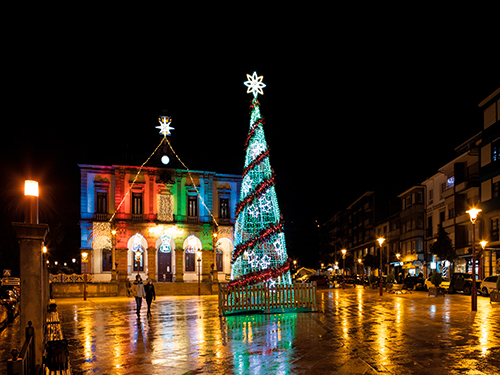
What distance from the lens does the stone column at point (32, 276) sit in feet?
24.1

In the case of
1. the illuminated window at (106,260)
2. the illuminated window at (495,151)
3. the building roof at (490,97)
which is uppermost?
the building roof at (490,97)

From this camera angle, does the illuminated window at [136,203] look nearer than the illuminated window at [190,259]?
Yes

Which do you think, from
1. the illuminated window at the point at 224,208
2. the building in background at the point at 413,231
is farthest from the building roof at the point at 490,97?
the illuminated window at the point at 224,208

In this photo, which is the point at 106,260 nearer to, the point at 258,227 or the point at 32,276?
the point at 258,227

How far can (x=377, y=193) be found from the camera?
7825cm

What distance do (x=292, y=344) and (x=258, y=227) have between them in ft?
27.3

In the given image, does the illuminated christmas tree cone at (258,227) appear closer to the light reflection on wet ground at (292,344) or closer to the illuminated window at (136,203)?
the light reflection on wet ground at (292,344)

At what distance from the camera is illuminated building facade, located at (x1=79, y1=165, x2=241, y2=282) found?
146 ft

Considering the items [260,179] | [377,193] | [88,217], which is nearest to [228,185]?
[88,217]

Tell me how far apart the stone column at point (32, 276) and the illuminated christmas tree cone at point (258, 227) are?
38.5ft

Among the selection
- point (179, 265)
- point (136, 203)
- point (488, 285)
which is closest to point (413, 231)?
point (179, 265)

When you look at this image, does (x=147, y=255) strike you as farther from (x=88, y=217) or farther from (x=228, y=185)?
(x=228, y=185)

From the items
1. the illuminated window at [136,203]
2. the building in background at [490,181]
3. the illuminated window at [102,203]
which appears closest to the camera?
the building in background at [490,181]

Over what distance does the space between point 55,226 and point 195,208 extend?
650 inches
